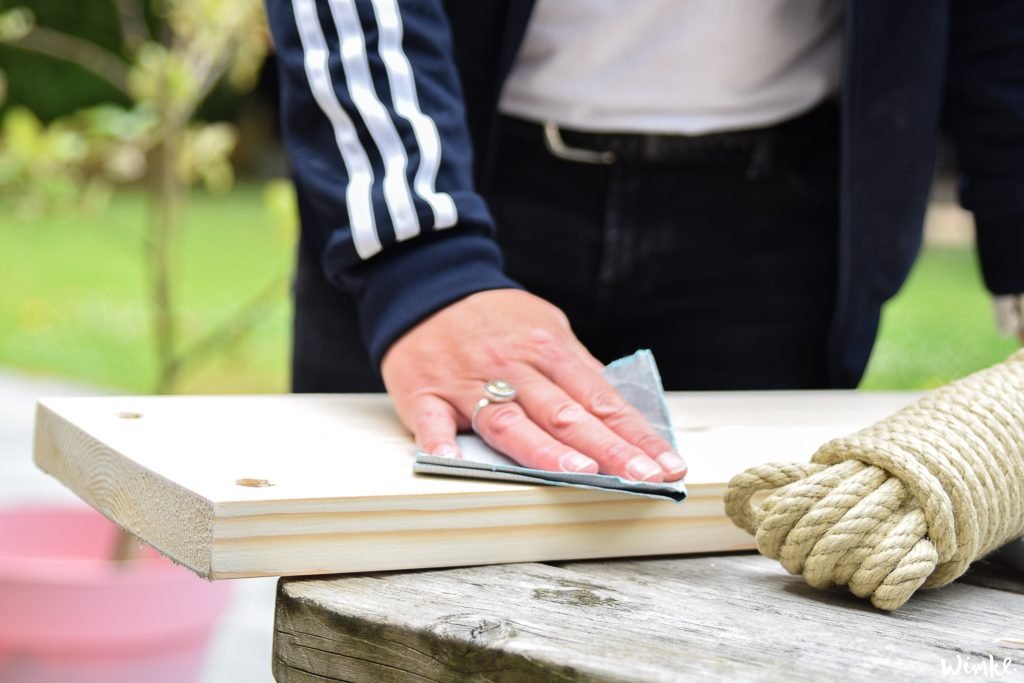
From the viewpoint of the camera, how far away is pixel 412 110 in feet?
3.61

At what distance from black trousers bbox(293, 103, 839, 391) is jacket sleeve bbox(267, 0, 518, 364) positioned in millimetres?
271

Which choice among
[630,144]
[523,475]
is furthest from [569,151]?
[523,475]

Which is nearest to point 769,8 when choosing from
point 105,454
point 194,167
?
point 105,454

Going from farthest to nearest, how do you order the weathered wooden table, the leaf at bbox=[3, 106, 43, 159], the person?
the leaf at bbox=[3, 106, 43, 159]
the person
the weathered wooden table

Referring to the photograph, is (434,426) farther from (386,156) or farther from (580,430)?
(386,156)

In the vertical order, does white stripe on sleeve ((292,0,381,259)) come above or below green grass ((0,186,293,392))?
above

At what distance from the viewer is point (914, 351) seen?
15.9 feet

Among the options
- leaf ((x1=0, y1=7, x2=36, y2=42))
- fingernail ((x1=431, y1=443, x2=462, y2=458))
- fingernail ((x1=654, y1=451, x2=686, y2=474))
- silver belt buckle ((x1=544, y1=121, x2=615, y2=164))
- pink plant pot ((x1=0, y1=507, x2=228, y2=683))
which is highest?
leaf ((x1=0, y1=7, x2=36, y2=42))

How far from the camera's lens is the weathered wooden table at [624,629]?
0.65 meters

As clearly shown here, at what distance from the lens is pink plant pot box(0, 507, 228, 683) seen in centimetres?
152

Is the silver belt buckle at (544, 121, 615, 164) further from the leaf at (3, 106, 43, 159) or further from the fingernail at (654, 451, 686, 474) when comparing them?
the leaf at (3, 106, 43, 159)

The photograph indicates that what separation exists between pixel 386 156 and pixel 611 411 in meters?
0.33

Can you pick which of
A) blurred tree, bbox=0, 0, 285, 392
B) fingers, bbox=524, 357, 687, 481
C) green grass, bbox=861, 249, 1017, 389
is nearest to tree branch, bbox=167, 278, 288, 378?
blurred tree, bbox=0, 0, 285, 392

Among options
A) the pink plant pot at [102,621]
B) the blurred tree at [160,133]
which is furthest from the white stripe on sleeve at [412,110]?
the blurred tree at [160,133]
